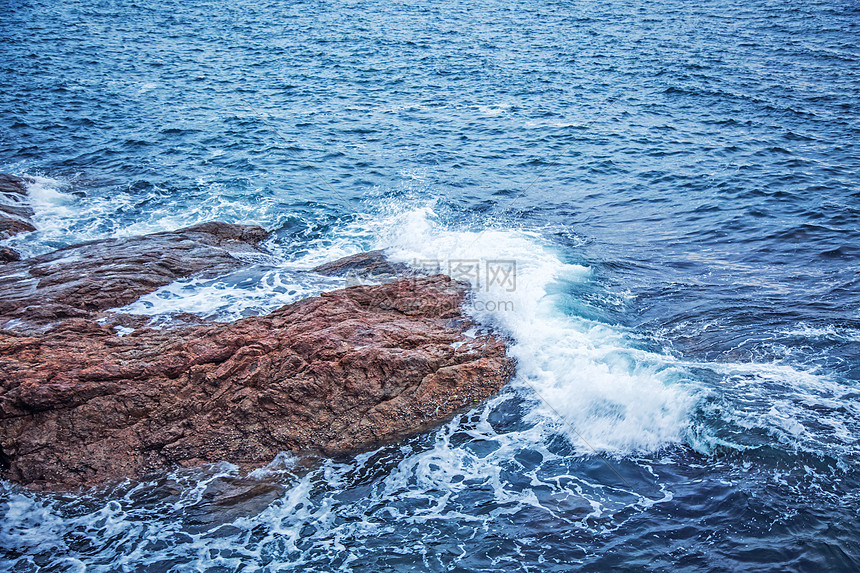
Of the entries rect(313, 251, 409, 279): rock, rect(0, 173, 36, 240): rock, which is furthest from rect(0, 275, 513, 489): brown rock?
rect(0, 173, 36, 240): rock

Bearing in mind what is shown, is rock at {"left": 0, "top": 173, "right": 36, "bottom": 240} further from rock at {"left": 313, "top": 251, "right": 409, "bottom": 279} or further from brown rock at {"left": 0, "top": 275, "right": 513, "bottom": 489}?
rock at {"left": 313, "top": 251, "right": 409, "bottom": 279}

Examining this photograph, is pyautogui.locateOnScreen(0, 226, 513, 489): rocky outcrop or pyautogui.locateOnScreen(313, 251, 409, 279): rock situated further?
pyautogui.locateOnScreen(313, 251, 409, 279): rock

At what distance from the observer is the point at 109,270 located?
32.1ft

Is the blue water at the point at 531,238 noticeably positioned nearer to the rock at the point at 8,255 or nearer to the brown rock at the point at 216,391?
the brown rock at the point at 216,391

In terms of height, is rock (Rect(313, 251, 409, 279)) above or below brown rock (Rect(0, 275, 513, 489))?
above

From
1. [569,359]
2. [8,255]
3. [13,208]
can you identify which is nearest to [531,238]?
[569,359]

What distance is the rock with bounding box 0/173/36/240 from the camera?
12261 mm

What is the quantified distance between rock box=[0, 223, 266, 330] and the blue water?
1.71 feet

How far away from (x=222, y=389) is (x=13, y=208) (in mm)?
9419

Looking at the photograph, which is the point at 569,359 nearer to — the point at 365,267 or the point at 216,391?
the point at 365,267

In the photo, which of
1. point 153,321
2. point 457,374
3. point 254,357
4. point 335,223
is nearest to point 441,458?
point 457,374

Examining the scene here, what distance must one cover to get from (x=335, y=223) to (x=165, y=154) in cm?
663

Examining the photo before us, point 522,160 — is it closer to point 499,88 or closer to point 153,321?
point 499,88

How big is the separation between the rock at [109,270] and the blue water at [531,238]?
521 millimetres
